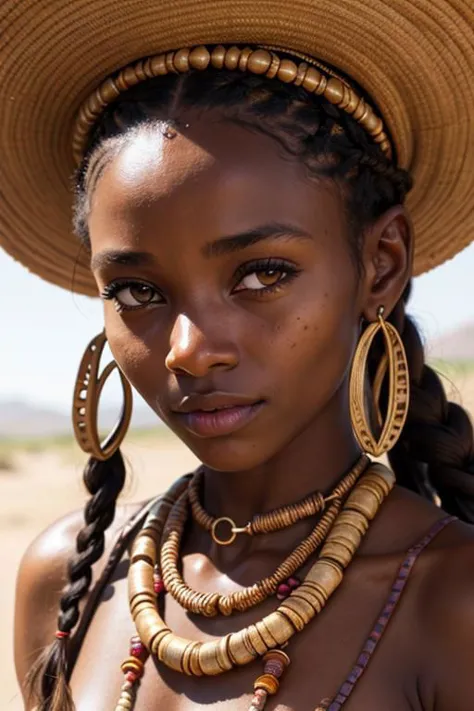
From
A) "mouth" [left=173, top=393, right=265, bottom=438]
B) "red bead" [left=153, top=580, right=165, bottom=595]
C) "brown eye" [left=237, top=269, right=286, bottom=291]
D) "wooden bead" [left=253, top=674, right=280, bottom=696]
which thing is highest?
"brown eye" [left=237, top=269, right=286, bottom=291]

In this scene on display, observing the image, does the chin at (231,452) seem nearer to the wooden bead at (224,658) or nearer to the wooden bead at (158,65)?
the wooden bead at (224,658)

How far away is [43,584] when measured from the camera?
2.83 metres

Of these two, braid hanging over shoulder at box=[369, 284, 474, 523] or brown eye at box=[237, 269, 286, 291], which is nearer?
brown eye at box=[237, 269, 286, 291]

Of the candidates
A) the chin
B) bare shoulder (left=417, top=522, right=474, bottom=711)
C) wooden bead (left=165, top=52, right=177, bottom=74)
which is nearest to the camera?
bare shoulder (left=417, top=522, right=474, bottom=711)

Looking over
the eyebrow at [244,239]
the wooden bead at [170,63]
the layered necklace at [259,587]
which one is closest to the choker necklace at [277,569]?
the layered necklace at [259,587]

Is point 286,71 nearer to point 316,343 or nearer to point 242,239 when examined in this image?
point 242,239

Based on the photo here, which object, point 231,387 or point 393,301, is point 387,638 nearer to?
point 231,387

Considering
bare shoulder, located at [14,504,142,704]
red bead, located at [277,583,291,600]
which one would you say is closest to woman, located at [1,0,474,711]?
red bead, located at [277,583,291,600]

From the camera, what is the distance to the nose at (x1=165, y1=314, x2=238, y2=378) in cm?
204

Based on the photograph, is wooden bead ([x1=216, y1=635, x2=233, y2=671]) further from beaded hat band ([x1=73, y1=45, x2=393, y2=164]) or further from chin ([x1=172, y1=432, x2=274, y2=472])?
beaded hat band ([x1=73, y1=45, x2=393, y2=164])

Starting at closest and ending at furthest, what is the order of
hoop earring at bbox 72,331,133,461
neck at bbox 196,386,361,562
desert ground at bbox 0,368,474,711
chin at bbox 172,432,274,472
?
chin at bbox 172,432,274,472 → neck at bbox 196,386,361,562 → hoop earring at bbox 72,331,133,461 → desert ground at bbox 0,368,474,711

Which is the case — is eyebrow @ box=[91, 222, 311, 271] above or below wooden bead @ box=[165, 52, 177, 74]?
below

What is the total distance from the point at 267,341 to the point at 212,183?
0.32 meters

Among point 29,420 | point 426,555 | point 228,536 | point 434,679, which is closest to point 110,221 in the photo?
point 228,536
